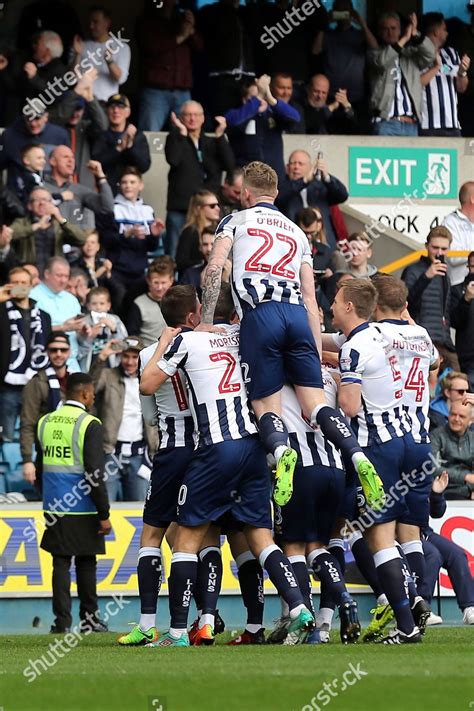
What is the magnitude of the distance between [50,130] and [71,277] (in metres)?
2.17

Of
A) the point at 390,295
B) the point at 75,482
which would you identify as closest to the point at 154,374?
the point at 390,295

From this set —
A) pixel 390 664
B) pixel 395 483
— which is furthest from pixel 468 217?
pixel 390 664

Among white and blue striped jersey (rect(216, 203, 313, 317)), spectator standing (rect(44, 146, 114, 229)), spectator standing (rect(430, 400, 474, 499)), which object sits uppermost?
spectator standing (rect(44, 146, 114, 229))

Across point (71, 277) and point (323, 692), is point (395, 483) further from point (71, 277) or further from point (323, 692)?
point (71, 277)

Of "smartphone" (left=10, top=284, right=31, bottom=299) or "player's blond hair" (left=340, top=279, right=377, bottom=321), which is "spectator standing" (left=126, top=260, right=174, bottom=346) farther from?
"player's blond hair" (left=340, top=279, right=377, bottom=321)

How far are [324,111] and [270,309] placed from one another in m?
11.4

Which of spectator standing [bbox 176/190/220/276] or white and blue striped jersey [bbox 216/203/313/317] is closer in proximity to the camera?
white and blue striped jersey [bbox 216/203/313/317]

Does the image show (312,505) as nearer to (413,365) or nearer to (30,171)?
(413,365)

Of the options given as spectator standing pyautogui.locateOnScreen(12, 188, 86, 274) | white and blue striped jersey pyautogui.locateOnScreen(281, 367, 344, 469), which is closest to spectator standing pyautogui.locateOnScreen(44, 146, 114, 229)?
spectator standing pyautogui.locateOnScreen(12, 188, 86, 274)

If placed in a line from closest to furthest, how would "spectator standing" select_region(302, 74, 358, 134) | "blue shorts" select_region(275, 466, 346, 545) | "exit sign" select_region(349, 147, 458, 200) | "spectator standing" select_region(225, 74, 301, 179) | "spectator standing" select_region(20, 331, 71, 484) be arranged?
"blue shorts" select_region(275, 466, 346, 545)
"spectator standing" select_region(20, 331, 71, 484)
"spectator standing" select_region(225, 74, 301, 179)
"spectator standing" select_region(302, 74, 358, 134)
"exit sign" select_region(349, 147, 458, 200)

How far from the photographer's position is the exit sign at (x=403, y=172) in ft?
71.0

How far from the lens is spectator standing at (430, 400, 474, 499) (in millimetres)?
15672

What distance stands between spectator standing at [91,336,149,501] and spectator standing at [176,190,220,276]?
1636 millimetres

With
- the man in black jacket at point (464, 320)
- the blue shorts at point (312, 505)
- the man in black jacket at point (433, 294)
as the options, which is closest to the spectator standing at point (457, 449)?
the man in black jacket at point (433, 294)
